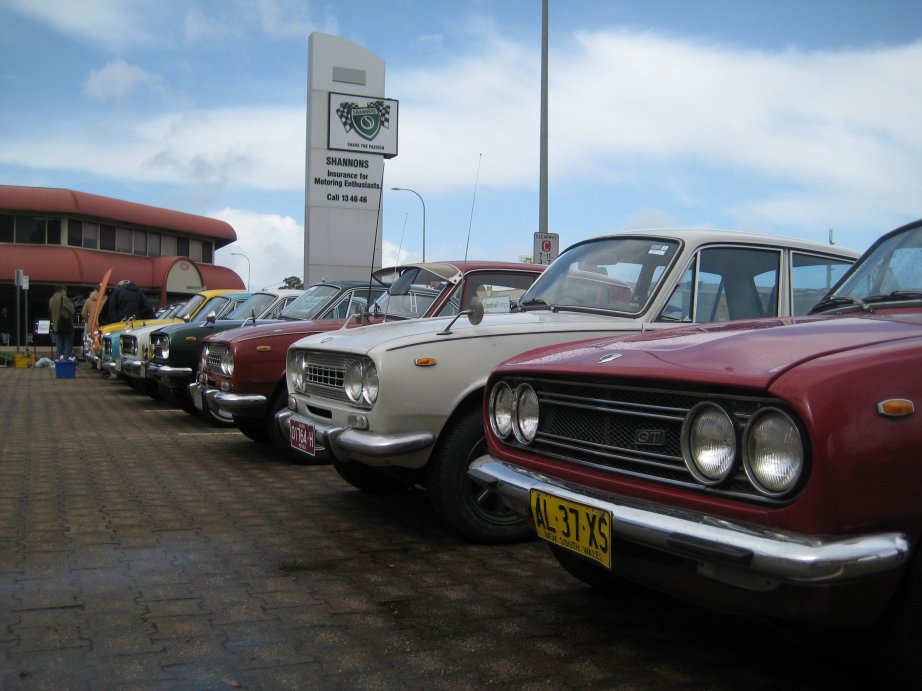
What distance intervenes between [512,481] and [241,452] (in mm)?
4989

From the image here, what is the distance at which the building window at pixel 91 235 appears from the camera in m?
39.6

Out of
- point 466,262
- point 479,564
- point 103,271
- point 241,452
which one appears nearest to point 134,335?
point 241,452

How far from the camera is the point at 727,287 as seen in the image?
4.83m

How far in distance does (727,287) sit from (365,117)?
1813cm

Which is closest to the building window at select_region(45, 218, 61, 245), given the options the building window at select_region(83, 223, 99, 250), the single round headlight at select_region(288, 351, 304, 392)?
the building window at select_region(83, 223, 99, 250)

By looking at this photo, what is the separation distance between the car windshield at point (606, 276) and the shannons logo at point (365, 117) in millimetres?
17277

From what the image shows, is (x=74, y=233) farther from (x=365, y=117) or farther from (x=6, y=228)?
(x=365, y=117)

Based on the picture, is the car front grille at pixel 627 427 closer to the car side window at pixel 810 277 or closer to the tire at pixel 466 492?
the tire at pixel 466 492

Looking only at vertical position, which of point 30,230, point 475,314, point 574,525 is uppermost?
point 30,230

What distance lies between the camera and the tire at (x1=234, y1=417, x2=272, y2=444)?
23.0 feet

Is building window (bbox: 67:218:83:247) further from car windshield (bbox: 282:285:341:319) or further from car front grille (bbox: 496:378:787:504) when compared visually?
car front grille (bbox: 496:378:787:504)

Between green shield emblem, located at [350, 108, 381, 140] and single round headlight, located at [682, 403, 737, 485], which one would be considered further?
green shield emblem, located at [350, 108, 381, 140]

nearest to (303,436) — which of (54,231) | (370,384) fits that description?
(370,384)

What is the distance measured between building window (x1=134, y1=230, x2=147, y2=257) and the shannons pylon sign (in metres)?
24.7
